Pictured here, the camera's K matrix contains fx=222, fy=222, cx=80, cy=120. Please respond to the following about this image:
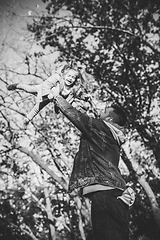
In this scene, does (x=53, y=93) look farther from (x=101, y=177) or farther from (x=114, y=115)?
(x=101, y=177)

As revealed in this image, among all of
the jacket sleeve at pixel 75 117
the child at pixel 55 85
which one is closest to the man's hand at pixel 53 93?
the child at pixel 55 85

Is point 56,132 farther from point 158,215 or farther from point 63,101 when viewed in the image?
point 63,101

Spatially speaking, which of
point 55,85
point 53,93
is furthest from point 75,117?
point 55,85

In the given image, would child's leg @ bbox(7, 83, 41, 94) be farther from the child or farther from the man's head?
the man's head

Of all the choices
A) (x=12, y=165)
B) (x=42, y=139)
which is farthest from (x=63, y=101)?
(x=42, y=139)

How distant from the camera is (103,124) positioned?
2006 mm

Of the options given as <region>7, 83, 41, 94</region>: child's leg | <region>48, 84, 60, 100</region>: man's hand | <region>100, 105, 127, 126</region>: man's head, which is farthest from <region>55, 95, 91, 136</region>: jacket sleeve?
<region>100, 105, 127, 126</region>: man's head

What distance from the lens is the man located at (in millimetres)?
1642

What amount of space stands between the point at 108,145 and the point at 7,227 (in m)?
23.5

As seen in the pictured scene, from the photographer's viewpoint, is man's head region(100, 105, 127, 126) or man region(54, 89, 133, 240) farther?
man's head region(100, 105, 127, 126)

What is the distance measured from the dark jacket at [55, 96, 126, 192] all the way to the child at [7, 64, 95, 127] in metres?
0.17

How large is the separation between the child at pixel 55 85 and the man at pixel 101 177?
0.47ft

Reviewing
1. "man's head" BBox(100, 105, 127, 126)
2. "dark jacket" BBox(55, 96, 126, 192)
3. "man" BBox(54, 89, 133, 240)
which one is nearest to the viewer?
"man" BBox(54, 89, 133, 240)

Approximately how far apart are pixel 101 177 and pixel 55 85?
0.95 metres
